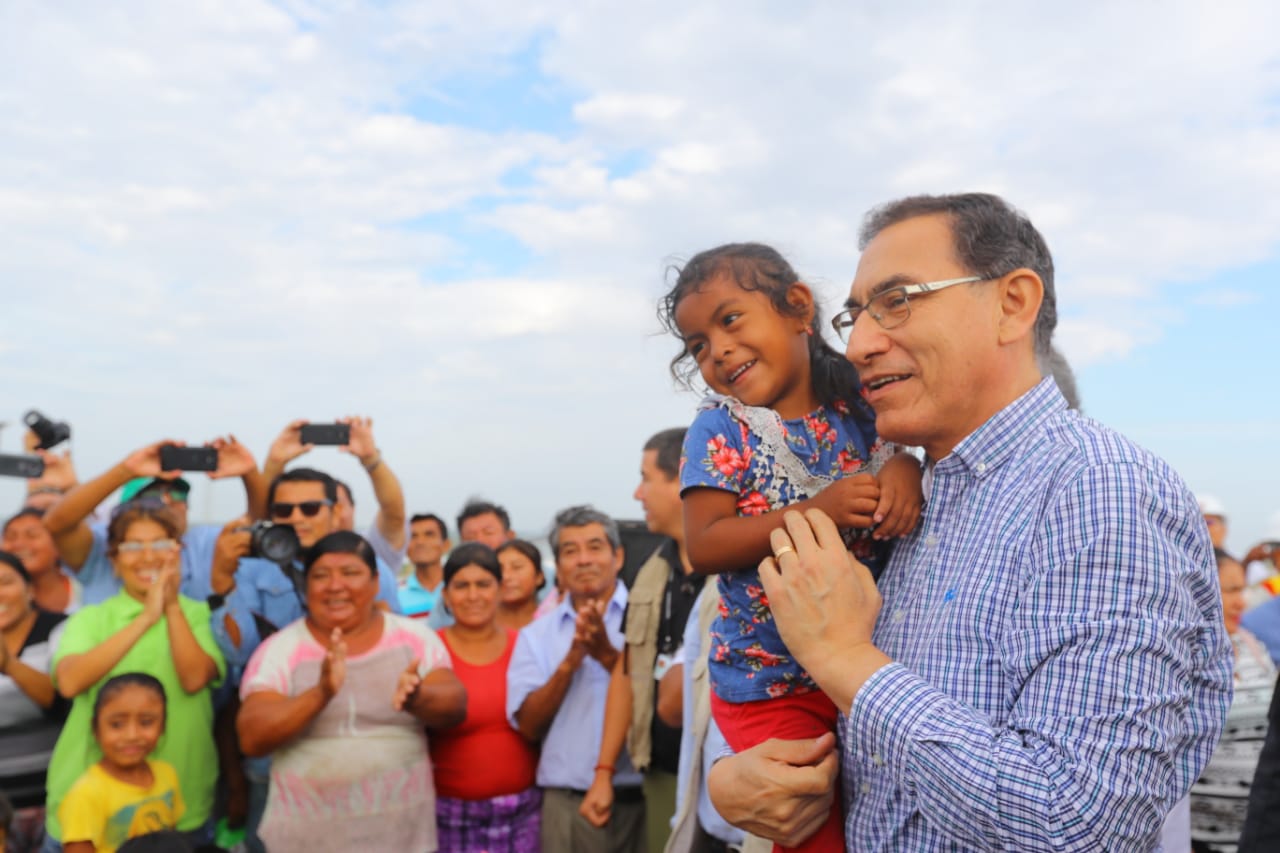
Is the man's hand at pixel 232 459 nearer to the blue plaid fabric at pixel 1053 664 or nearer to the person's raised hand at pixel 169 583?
the person's raised hand at pixel 169 583

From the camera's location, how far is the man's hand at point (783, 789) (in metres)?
1.96

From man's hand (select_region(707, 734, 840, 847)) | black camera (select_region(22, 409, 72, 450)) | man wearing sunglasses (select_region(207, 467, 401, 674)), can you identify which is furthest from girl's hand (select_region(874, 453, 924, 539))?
black camera (select_region(22, 409, 72, 450))

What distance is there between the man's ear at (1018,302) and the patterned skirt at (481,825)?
3.64 meters

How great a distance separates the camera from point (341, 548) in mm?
4500

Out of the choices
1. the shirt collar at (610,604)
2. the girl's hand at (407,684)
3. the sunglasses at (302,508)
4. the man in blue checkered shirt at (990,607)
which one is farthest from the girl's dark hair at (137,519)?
the man in blue checkered shirt at (990,607)

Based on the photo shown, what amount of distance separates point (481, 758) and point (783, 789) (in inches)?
118

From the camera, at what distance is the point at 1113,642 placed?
1.46 m

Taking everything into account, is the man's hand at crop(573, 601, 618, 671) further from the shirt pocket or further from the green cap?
the green cap

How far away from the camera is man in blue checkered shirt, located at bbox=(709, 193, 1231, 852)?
4.75 ft

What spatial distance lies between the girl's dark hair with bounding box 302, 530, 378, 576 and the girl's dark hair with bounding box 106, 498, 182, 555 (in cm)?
73

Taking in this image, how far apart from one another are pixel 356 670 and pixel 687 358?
240 centimetres

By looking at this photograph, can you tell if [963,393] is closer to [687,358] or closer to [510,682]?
[687,358]

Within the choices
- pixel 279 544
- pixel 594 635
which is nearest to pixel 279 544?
pixel 279 544

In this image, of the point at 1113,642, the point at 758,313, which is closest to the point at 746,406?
the point at 758,313
